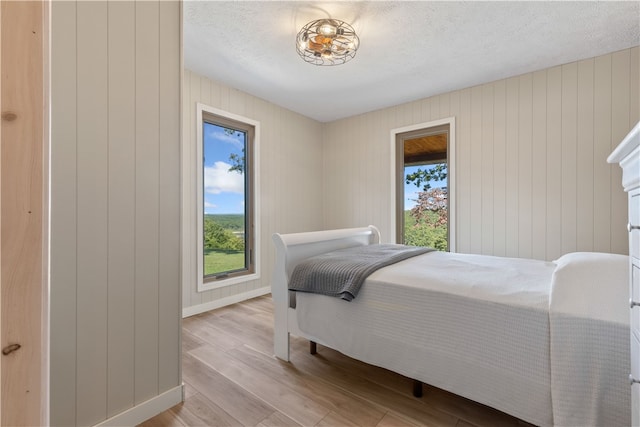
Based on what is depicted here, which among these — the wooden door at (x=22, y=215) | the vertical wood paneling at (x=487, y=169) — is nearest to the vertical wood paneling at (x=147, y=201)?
the wooden door at (x=22, y=215)

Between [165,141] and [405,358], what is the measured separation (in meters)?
1.67

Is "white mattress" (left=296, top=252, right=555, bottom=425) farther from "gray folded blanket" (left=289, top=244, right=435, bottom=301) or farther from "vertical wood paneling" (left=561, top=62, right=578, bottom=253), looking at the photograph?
"vertical wood paneling" (left=561, top=62, right=578, bottom=253)

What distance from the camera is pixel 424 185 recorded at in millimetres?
3684

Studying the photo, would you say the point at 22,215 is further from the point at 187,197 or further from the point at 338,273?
the point at 187,197

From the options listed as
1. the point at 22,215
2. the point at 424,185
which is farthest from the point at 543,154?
the point at 22,215

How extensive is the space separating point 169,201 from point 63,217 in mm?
437

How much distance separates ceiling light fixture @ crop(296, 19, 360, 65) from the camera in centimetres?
207

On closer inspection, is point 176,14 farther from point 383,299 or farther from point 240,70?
point 383,299

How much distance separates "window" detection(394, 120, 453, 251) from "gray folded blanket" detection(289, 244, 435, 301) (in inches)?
70.1

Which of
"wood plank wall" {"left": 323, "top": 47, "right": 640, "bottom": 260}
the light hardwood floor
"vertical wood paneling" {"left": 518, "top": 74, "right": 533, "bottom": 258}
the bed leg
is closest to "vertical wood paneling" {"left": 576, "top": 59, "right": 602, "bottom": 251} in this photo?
"wood plank wall" {"left": 323, "top": 47, "right": 640, "bottom": 260}

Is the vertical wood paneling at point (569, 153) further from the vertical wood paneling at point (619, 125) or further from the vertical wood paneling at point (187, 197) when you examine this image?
the vertical wood paneling at point (187, 197)

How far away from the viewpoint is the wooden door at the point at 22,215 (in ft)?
1.55

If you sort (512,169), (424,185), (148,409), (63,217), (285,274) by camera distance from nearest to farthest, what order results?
(63,217), (148,409), (285,274), (512,169), (424,185)

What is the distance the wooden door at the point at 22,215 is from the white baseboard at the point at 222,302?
254cm
